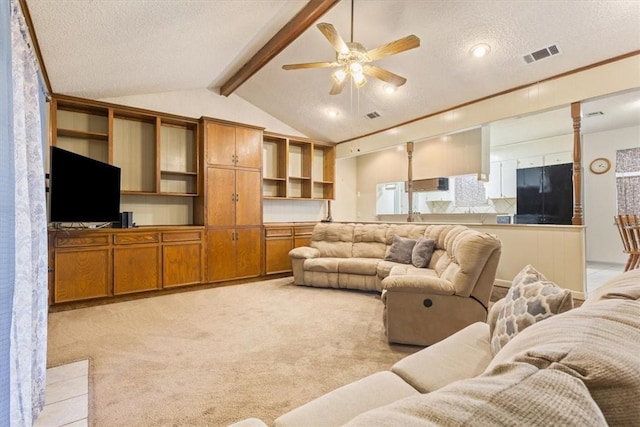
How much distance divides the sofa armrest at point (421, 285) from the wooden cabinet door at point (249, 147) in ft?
11.7

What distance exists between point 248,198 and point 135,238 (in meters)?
1.79

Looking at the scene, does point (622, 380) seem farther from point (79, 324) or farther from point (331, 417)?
point (79, 324)

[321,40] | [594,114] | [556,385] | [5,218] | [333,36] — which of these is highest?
[321,40]

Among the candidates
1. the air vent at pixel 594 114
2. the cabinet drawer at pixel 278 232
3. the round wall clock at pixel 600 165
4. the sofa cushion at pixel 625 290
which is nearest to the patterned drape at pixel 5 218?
the sofa cushion at pixel 625 290

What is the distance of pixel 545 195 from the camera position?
6.54 metres

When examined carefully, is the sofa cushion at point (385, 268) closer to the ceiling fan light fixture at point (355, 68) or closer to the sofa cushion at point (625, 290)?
the ceiling fan light fixture at point (355, 68)

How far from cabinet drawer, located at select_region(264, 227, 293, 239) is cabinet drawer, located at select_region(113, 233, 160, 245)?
5.82 feet

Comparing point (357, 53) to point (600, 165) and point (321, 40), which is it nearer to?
point (321, 40)

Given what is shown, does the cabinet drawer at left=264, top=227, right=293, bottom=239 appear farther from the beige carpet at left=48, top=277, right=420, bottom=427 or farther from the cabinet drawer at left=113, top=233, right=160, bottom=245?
the cabinet drawer at left=113, top=233, right=160, bottom=245

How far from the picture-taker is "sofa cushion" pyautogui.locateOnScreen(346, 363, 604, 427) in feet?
Result: 1.36

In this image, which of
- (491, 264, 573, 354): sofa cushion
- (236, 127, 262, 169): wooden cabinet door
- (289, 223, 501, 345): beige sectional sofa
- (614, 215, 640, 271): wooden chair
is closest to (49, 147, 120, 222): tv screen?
(236, 127, 262, 169): wooden cabinet door

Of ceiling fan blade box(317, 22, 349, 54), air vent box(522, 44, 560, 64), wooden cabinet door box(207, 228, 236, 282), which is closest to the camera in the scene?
ceiling fan blade box(317, 22, 349, 54)

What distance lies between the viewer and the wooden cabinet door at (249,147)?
5.20 m

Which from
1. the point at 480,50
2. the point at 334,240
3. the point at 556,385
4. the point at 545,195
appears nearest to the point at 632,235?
the point at 480,50
